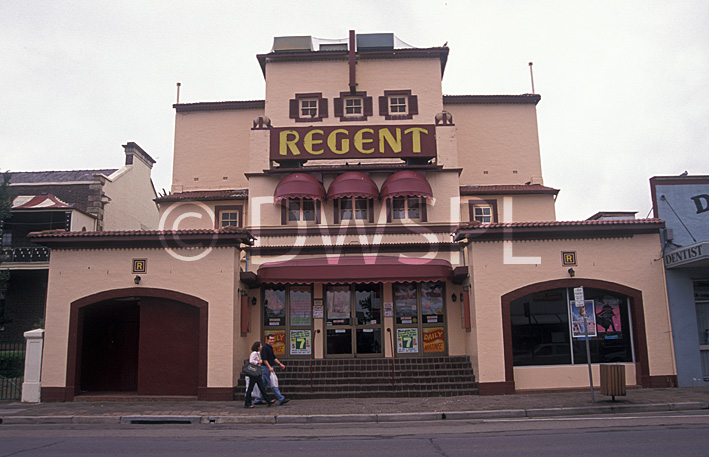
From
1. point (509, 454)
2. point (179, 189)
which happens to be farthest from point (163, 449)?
point (179, 189)

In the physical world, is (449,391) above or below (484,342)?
below

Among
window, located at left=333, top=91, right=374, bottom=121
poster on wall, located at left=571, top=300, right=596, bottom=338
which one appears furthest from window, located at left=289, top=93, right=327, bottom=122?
poster on wall, located at left=571, top=300, right=596, bottom=338

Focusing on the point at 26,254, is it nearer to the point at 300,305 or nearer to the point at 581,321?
the point at 300,305

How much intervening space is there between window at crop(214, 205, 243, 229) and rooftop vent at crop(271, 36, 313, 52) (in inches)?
277

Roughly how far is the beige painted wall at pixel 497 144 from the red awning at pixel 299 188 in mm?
7153

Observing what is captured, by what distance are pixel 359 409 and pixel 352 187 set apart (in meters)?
8.18

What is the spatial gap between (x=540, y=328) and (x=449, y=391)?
127 inches

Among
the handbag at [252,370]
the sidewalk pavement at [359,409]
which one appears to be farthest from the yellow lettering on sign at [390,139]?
the handbag at [252,370]

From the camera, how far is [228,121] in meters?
25.1

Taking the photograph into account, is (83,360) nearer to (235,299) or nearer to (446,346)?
(235,299)

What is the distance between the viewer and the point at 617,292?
53.7ft

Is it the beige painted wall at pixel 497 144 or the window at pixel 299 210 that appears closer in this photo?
the window at pixel 299 210

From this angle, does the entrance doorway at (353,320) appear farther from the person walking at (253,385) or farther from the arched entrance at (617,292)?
the arched entrance at (617,292)

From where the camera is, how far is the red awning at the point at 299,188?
64.0 ft
